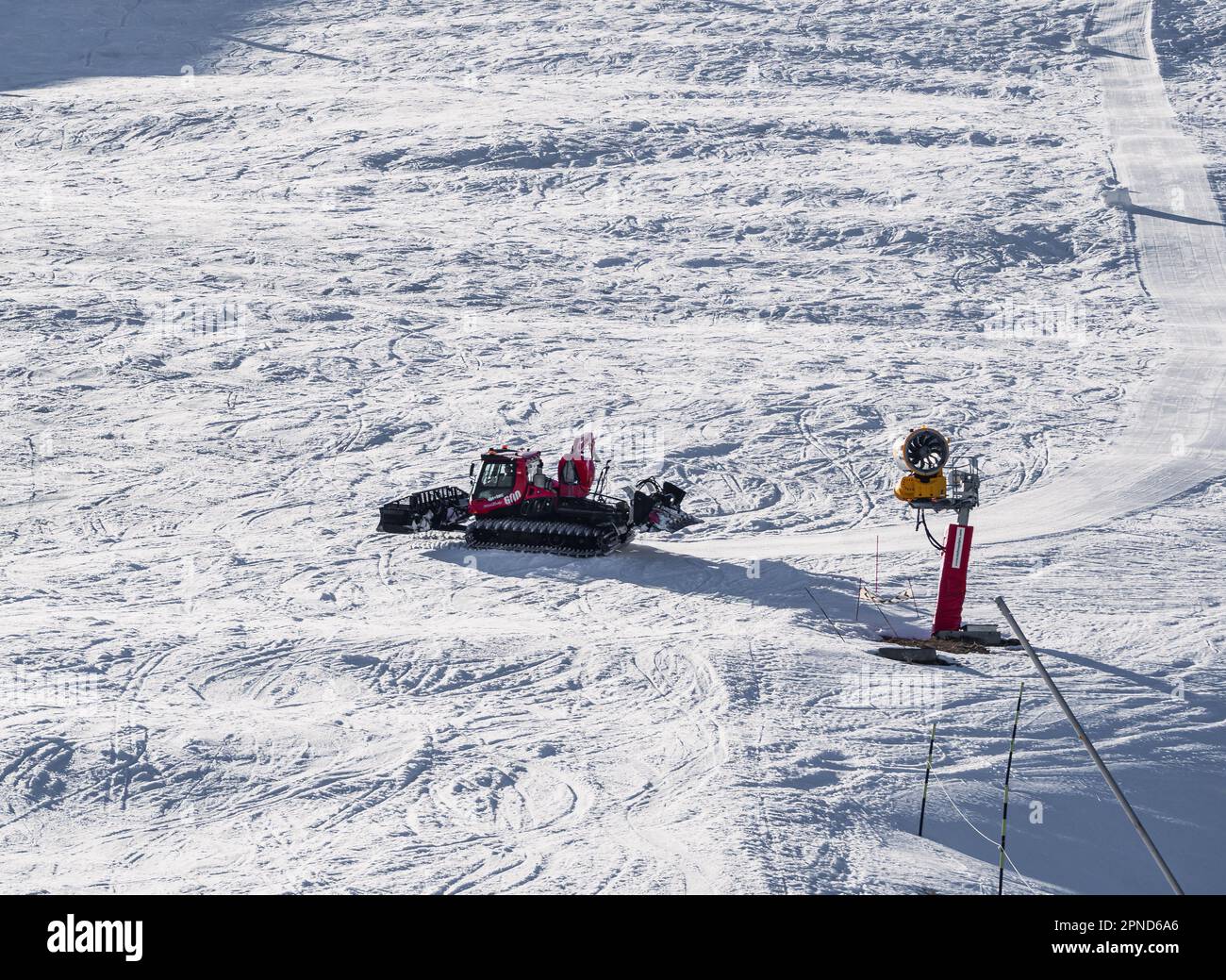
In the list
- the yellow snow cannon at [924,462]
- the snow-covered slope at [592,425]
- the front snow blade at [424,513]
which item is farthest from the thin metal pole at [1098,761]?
the front snow blade at [424,513]

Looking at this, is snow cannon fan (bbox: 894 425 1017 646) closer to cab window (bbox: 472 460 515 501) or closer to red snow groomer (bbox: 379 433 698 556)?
red snow groomer (bbox: 379 433 698 556)

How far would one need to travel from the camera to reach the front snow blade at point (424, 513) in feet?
58.0

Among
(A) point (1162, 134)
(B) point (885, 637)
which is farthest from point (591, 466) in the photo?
(A) point (1162, 134)

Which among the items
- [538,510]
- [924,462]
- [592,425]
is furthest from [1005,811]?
[592,425]

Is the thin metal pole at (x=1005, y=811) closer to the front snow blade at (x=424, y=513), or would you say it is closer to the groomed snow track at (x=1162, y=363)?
the groomed snow track at (x=1162, y=363)

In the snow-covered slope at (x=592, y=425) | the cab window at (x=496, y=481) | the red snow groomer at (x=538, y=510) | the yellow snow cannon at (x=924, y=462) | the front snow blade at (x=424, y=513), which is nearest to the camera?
the snow-covered slope at (x=592, y=425)

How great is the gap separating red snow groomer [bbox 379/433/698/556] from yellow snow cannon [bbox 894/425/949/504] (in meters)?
3.86

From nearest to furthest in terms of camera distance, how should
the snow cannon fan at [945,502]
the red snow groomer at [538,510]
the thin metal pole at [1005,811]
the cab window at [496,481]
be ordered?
1. the thin metal pole at [1005,811]
2. the snow cannon fan at [945,502]
3. the red snow groomer at [538,510]
4. the cab window at [496,481]

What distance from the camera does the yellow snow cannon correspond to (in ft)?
46.3

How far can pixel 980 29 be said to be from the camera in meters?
43.6

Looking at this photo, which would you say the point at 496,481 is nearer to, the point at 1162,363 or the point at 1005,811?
the point at 1005,811

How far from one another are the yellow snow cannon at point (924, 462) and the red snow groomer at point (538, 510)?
12.7 ft
